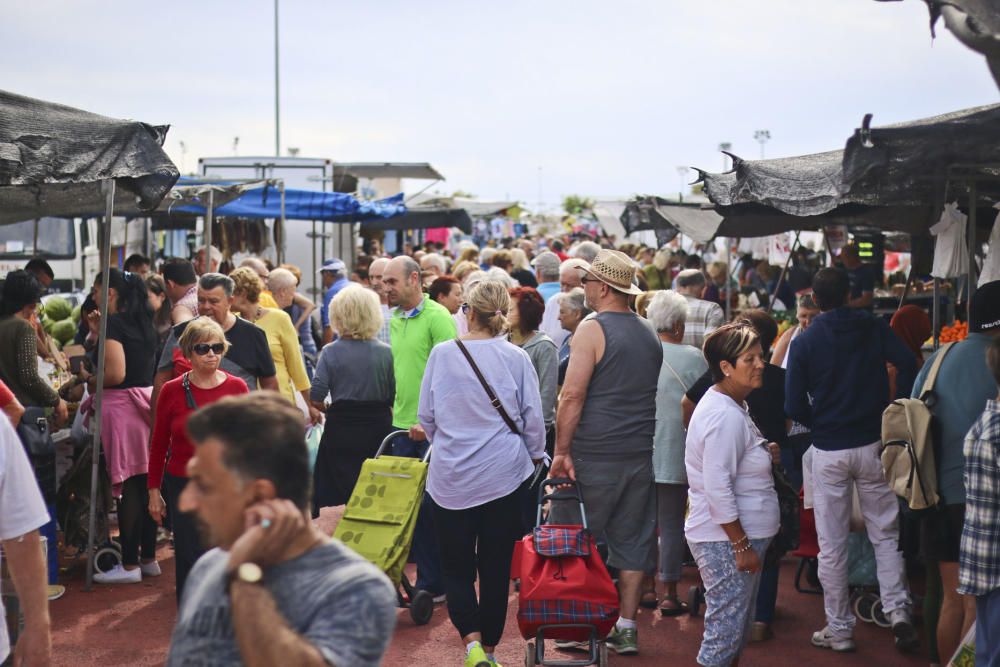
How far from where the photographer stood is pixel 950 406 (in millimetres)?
5270

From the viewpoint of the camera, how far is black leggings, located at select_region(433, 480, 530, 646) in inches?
221

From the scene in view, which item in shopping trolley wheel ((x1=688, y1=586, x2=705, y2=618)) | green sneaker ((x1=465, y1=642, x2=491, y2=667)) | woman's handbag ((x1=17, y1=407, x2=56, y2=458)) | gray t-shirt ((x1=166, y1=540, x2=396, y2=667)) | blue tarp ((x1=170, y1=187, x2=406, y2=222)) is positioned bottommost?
shopping trolley wheel ((x1=688, y1=586, x2=705, y2=618))

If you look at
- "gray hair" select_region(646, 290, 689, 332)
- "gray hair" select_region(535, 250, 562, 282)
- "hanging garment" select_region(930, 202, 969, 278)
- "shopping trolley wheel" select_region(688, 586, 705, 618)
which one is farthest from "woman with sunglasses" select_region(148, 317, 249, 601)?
"gray hair" select_region(535, 250, 562, 282)

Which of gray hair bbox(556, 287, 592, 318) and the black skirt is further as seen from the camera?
gray hair bbox(556, 287, 592, 318)

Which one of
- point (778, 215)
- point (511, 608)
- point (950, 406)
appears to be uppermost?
point (778, 215)

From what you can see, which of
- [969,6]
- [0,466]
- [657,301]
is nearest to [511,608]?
[657,301]

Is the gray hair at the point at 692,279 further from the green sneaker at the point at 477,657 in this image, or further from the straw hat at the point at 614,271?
the green sneaker at the point at 477,657

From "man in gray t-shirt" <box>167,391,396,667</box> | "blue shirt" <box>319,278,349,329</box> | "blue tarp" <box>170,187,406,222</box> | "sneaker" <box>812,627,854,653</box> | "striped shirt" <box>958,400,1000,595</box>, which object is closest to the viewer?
"man in gray t-shirt" <box>167,391,396,667</box>

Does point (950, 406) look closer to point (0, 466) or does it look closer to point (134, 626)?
point (0, 466)

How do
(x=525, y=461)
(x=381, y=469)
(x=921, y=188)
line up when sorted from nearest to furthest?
(x=525, y=461) → (x=381, y=469) → (x=921, y=188)

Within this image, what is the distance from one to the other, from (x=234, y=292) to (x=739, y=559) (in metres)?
4.00

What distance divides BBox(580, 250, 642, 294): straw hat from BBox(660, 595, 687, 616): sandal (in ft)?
7.11

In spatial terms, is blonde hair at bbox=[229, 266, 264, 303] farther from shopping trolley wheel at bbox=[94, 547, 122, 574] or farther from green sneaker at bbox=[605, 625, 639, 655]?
green sneaker at bbox=[605, 625, 639, 655]

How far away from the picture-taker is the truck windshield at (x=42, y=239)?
16.6 metres
